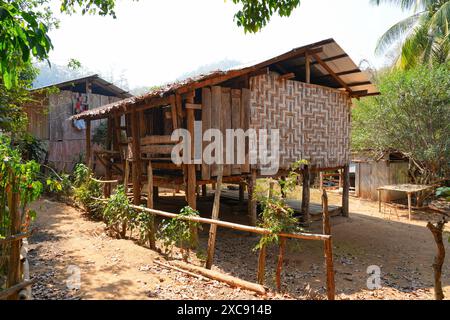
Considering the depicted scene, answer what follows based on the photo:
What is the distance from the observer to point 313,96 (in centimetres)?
1017

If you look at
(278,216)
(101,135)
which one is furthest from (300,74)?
(101,135)

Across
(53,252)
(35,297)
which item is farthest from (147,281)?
(53,252)

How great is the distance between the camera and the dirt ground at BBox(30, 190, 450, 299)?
15.2 feet

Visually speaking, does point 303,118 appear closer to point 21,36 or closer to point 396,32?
point 21,36

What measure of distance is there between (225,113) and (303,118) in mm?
3063

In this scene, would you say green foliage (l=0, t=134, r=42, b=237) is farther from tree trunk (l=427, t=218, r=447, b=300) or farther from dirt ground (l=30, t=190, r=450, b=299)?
tree trunk (l=427, t=218, r=447, b=300)

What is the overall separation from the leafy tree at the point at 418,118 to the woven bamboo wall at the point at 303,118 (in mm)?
3681

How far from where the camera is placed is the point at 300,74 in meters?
10.9

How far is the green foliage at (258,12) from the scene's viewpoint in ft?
14.7

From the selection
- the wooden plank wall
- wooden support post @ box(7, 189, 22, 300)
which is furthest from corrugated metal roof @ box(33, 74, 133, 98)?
wooden support post @ box(7, 189, 22, 300)

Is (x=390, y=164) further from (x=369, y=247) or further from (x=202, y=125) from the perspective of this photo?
(x=202, y=125)

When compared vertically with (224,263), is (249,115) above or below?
above
